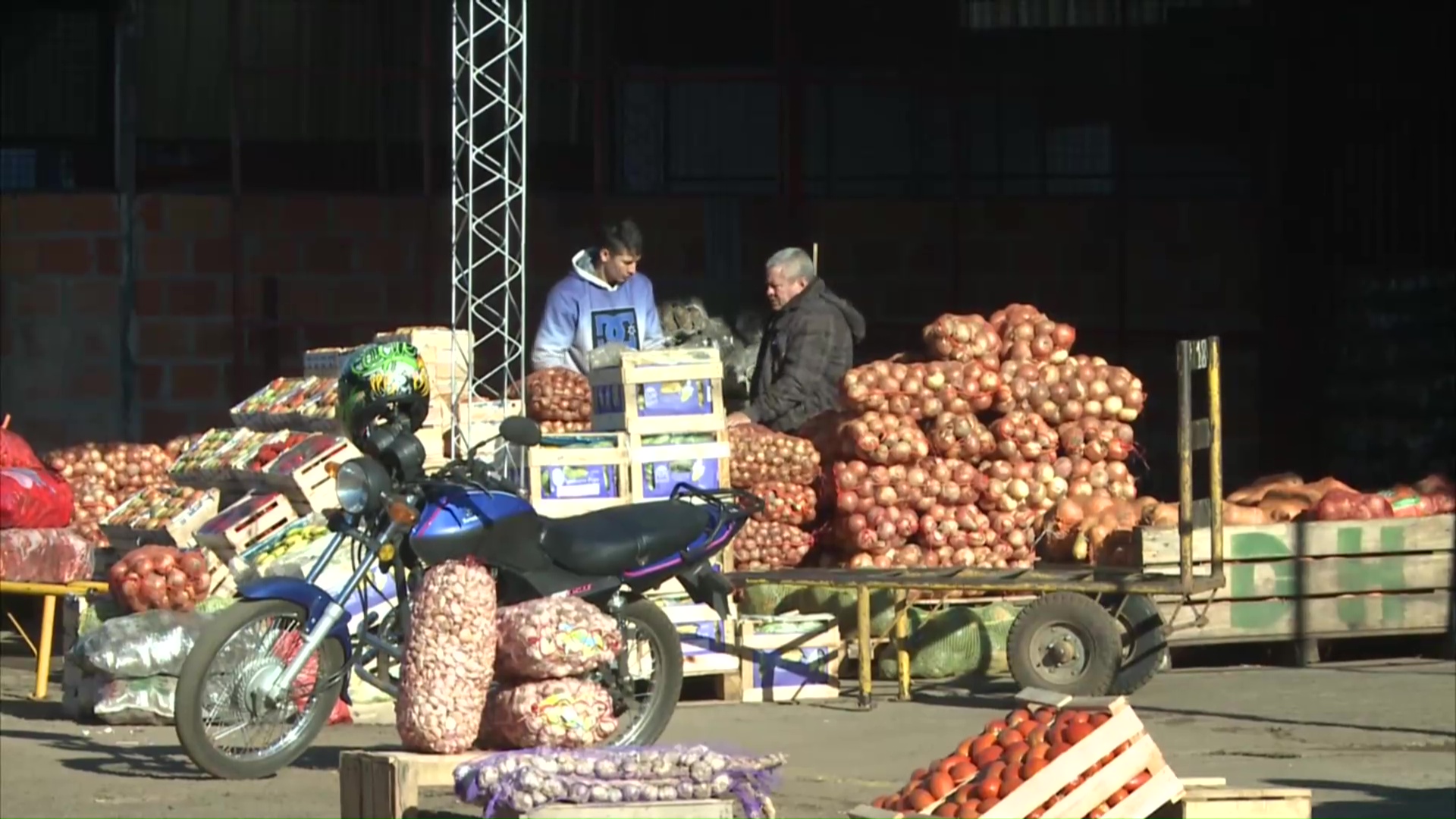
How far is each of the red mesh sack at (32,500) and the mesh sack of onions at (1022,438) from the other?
5.05 meters

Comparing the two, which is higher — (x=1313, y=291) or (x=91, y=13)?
(x=91, y=13)

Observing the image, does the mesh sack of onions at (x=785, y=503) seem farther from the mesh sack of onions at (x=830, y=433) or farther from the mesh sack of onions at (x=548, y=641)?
the mesh sack of onions at (x=548, y=641)

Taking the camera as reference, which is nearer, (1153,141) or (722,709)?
(722,709)

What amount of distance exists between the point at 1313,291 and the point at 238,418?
9082 millimetres

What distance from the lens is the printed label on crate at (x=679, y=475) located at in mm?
12766

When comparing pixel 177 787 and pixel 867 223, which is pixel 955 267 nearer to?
pixel 867 223

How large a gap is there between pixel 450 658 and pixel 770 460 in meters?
6.17

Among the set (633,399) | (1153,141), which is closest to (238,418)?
(633,399)

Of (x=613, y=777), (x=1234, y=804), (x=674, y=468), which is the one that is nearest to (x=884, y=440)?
(x=674, y=468)

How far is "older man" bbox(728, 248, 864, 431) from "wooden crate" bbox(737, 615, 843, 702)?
6.23 feet

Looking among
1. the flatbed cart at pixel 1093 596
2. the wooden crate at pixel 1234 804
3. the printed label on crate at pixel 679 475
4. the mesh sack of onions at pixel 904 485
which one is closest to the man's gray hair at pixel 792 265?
the mesh sack of onions at pixel 904 485

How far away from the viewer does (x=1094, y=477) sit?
530 inches

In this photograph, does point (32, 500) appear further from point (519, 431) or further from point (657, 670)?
point (519, 431)

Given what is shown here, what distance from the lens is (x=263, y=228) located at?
18.2 meters
